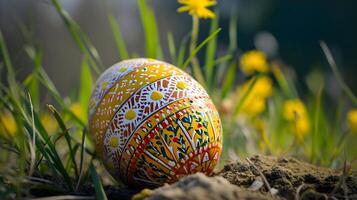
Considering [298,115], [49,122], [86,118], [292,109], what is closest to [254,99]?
[292,109]

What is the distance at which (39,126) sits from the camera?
1834mm

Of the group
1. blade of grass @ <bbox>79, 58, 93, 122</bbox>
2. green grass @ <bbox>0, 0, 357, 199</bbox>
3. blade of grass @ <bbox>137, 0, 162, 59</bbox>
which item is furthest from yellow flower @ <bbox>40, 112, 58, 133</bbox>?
blade of grass @ <bbox>137, 0, 162, 59</bbox>

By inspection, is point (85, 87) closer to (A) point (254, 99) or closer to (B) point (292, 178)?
(A) point (254, 99)

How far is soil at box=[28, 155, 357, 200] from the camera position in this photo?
133cm

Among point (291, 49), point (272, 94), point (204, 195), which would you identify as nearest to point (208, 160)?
point (204, 195)

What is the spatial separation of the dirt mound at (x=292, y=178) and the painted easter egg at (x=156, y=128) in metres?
0.13

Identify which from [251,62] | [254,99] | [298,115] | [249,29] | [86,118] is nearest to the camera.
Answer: [86,118]

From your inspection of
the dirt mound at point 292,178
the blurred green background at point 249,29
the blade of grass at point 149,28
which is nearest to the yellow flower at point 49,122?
the blade of grass at point 149,28

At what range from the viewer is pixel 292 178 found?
1.70m

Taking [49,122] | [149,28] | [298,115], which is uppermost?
[149,28]

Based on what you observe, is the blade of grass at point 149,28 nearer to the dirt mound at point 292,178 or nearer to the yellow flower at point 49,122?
the dirt mound at point 292,178

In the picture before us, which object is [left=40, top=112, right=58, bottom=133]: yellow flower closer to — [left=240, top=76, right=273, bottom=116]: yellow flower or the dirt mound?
[left=240, top=76, right=273, bottom=116]: yellow flower

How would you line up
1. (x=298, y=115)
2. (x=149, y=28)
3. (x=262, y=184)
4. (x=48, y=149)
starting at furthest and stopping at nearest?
(x=298, y=115) < (x=149, y=28) < (x=48, y=149) < (x=262, y=184)

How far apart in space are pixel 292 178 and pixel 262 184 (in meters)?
0.14
